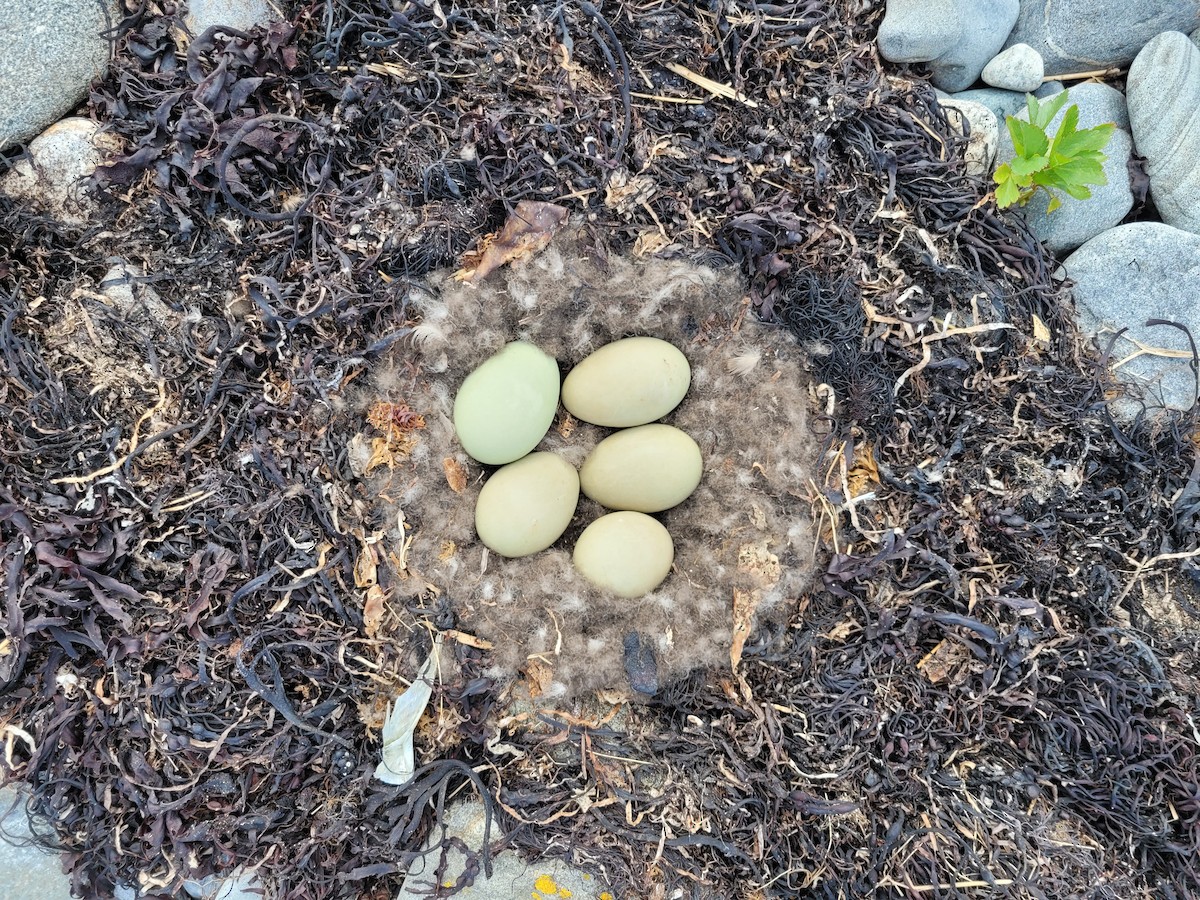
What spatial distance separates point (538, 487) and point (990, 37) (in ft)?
4.32

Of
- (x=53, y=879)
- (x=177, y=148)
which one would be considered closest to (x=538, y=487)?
(x=177, y=148)

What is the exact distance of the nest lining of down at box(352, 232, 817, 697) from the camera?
1.46 metres

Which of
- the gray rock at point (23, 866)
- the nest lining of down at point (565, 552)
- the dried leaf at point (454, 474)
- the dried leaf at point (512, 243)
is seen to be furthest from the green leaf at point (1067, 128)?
the gray rock at point (23, 866)

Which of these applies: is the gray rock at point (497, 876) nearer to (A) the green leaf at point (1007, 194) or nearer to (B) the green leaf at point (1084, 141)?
(A) the green leaf at point (1007, 194)

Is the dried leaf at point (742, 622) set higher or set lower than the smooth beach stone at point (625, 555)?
lower

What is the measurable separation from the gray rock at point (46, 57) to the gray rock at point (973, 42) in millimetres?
1601

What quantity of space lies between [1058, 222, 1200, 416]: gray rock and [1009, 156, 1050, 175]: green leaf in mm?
280

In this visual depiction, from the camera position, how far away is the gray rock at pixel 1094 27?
1.57 metres

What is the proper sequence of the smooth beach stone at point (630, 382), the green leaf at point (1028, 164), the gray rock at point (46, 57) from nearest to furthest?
the gray rock at point (46, 57) → the green leaf at point (1028, 164) → the smooth beach stone at point (630, 382)

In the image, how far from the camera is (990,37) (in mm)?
1561

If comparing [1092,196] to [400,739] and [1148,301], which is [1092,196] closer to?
[1148,301]

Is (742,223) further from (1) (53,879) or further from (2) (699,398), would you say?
(1) (53,879)

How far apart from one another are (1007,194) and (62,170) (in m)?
1.72

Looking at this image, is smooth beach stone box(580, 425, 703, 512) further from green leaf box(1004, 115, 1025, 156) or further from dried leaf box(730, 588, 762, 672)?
green leaf box(1004, 115, 1025, 156)
